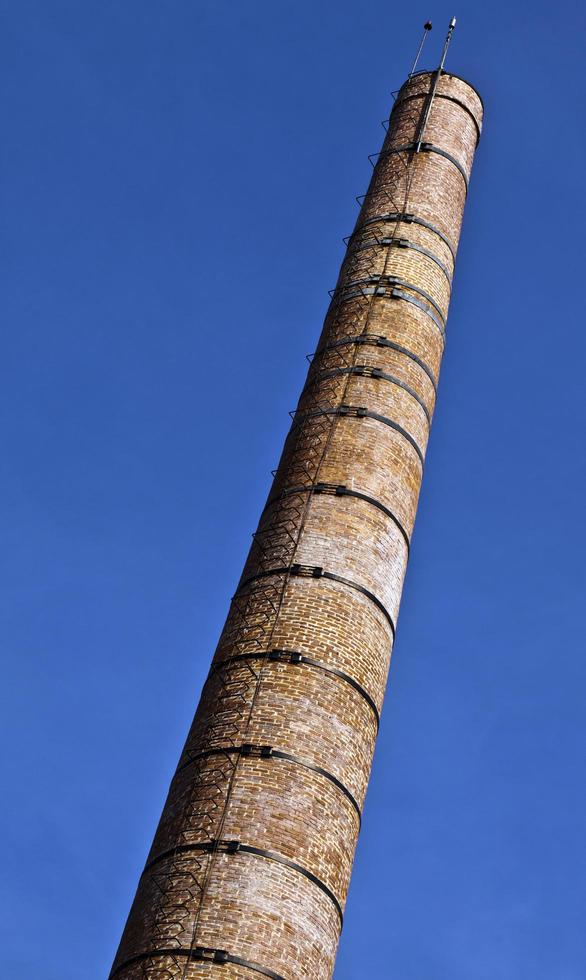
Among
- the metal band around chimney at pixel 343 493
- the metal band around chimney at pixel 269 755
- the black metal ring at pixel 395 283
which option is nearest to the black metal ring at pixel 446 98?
the black metal ring at pixel 395 283

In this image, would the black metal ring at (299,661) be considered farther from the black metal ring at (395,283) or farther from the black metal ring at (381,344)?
the black metal ring at (395,283)

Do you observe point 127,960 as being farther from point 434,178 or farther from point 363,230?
point 434,178

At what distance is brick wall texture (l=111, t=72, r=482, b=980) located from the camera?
14.1 m

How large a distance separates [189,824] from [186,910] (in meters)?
1.07

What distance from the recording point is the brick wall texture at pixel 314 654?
14.1 metres

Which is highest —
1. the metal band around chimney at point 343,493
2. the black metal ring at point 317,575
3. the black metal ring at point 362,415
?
the black metal ring at point 362,415

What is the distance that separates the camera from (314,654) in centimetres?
1612

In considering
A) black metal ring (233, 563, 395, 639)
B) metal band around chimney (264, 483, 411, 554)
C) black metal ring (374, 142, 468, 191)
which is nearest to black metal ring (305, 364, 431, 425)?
metal band around chimney (264, 483, 411, 554)

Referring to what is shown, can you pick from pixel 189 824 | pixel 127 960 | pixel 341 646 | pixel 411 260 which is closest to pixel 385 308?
pixel 411 260

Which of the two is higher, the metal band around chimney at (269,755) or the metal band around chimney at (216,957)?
the metal band around chimney at (269,755)

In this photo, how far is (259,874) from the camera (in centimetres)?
1420

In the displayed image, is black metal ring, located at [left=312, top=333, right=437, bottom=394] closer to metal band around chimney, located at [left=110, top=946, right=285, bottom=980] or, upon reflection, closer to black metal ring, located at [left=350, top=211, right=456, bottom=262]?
black metal ring, located at [left=350, top=211, right=456, bottom=262]

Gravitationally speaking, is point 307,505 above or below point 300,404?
below

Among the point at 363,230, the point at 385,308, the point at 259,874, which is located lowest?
the point at 259,874
